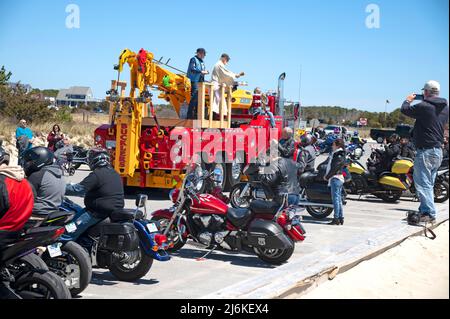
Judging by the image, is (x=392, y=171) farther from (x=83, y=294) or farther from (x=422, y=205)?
(x=83, y=294)

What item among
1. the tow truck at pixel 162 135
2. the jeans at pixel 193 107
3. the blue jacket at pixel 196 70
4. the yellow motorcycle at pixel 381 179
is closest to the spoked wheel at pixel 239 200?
the tow truck at pixel 162 135

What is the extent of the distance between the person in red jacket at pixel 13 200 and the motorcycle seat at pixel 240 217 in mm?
3381

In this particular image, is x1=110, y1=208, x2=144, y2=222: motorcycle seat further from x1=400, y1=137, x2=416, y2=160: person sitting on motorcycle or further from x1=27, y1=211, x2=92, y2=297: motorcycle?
x1=400, y1=137, x2=416, y2=160: person sitting on motorcycle

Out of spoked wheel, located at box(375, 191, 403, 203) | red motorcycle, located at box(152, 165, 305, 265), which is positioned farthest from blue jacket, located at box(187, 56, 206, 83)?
red motorcycle, located at box(152, 165, 305, 265)

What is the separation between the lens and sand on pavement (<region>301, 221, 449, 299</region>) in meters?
7.12

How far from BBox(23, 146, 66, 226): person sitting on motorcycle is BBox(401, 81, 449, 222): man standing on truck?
6.06 metres

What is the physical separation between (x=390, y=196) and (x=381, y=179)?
560mm

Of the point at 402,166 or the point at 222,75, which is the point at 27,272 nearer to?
the point at 222,75

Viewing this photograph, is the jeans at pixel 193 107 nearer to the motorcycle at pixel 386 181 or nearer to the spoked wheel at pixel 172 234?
the motorcycle at pixel 386 181

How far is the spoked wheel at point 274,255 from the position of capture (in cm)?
848
